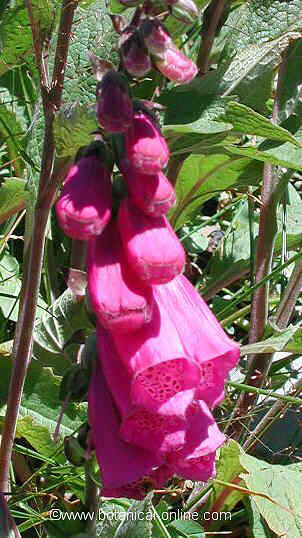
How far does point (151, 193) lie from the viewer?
36.6 inches

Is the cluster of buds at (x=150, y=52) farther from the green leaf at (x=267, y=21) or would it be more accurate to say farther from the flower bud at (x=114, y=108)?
the green leaf at (x=267, y=21)

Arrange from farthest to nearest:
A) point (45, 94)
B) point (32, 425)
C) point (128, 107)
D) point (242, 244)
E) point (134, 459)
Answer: point (242, 244) < point (32, 425) < point (45, 94) < point (134, 459) < point (128, 107)

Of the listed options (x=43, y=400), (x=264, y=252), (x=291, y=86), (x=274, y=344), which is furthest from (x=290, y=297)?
(x=43, y=400)

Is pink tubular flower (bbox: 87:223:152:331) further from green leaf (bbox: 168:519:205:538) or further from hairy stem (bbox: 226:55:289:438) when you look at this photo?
hairy stem (bbox: 226:55:289:438)

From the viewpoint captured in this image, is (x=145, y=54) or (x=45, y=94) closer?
(x=145, y=54)

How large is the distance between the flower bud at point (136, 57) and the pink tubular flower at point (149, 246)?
0.15 meters

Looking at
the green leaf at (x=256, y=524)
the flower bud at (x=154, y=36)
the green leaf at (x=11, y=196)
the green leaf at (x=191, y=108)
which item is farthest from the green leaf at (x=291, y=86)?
the flower bud at (x=154, y=36)

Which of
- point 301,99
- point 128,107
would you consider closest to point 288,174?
point 301,99

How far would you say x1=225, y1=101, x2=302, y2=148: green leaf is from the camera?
4.15 ft

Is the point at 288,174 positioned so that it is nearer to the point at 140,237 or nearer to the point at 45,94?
the point at 45,94

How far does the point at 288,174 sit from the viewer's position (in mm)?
1777

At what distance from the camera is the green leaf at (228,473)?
5.27 feet

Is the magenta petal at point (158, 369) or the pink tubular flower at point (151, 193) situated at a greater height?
the pink tubular flower at point (151, 193)

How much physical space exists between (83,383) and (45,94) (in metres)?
0.42
